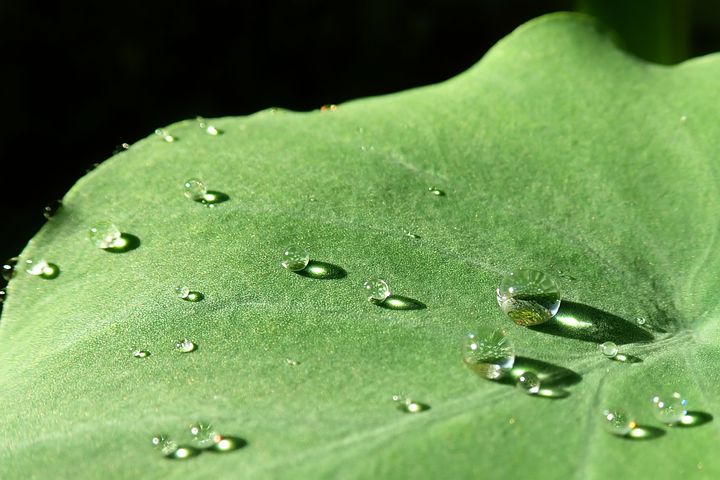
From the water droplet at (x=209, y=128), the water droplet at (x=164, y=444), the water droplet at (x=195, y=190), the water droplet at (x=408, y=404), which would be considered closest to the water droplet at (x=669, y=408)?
the water droplet at (x=408, y=404)

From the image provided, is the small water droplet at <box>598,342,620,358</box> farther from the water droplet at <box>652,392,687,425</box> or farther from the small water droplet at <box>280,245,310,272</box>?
the small water droplet at <box>280,245,310,272</box>

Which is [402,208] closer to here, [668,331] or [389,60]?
[668,331]

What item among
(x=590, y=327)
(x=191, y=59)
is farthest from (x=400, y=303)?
(x=191, y=59)

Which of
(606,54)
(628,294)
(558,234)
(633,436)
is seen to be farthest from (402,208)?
(606,54)

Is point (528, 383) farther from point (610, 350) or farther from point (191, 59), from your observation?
point (191, 59)

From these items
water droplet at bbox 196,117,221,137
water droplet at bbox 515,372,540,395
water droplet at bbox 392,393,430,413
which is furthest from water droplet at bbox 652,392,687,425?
water droplet at bbox 196,117,221,137

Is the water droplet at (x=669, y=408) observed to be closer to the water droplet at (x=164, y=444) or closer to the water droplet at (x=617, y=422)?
the water droplet at (x=617, y=422)
